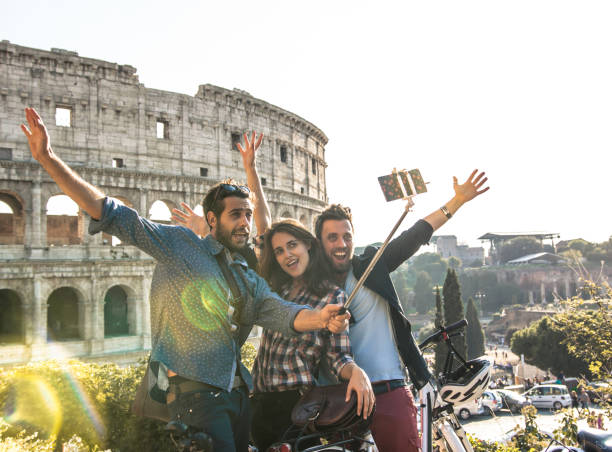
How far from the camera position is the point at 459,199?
3.48 meters

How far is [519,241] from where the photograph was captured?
3346 inches

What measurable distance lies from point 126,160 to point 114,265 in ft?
15.9

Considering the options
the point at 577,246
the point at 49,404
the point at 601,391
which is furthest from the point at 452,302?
the point at 577,246

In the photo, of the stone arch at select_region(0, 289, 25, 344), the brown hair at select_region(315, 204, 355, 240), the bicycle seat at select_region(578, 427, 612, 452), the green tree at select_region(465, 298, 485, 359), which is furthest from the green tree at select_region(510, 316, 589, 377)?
the brown hair at select_region(315, 204, 355, 240)

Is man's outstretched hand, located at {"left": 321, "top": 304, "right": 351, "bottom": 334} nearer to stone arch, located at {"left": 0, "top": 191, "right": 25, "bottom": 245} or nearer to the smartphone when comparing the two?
the smartphone

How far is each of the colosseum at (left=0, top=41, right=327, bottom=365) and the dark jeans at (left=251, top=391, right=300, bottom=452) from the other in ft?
59.2

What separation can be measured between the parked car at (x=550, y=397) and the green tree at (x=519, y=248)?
71095mm

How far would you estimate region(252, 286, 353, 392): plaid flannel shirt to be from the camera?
2645 mm

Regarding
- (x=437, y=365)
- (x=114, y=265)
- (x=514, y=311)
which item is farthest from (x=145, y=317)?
(x=514, y=311)

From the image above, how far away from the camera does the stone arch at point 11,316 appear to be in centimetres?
1878

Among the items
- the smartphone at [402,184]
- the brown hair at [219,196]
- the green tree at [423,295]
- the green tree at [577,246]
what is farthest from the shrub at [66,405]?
the green tree at [577,246]

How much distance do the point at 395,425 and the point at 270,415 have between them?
0.74 metres

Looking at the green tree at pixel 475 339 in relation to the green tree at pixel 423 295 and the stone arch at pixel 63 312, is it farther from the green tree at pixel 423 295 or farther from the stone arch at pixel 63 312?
the green tree at pixel 423 295

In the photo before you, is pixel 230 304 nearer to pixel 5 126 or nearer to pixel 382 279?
pixel 382 279
